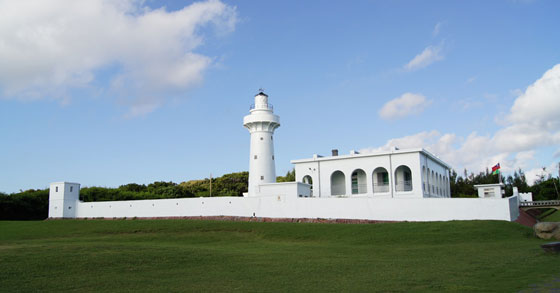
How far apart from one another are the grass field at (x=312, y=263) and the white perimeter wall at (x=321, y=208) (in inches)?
104

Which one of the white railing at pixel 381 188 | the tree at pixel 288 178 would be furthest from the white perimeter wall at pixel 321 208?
the tree at pixel 288 178

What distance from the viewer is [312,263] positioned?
14875 mm

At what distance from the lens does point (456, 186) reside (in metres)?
51.4

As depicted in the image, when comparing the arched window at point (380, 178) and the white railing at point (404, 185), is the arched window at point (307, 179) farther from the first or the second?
the white railing at point (404, 185)

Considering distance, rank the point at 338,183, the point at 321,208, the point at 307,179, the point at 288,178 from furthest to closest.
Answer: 1. the point at 288,178
2. the point at 307,179
3. the point at 338,183
4. the point at 321,208

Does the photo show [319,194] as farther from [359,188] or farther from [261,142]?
[261,142]

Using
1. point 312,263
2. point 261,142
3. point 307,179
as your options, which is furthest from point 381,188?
point 312,263

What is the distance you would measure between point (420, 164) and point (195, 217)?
55.2 ft

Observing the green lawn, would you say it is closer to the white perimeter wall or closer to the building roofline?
the white perimeter wall

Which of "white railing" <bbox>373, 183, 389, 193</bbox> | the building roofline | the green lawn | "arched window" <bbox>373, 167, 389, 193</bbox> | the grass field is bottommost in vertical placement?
the grass field

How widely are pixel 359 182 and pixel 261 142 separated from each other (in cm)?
853

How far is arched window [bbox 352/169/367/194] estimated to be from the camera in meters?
36.4

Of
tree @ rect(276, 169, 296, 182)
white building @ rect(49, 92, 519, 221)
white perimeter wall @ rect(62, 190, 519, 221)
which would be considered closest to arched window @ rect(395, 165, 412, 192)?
white building @ rect(49, 92, 519, 221)

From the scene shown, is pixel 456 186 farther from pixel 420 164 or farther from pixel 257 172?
pixel 257 172
